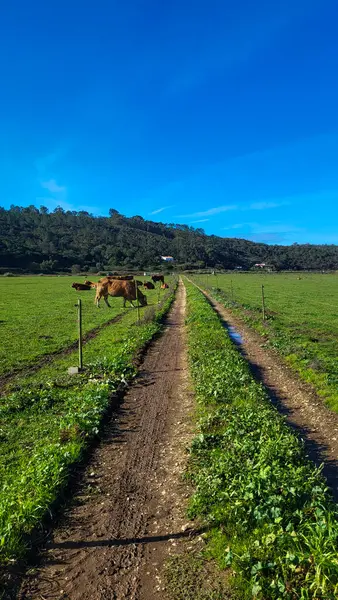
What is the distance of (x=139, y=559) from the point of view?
→ 4336 millimetres

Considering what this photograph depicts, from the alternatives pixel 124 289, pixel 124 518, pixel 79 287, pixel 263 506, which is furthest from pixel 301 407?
pixel 79 287

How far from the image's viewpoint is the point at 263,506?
452cm

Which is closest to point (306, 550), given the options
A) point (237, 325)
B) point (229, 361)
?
point (229, 361)

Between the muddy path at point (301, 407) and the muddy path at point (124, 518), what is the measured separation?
2453 mm

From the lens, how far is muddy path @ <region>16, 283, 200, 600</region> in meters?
4.00

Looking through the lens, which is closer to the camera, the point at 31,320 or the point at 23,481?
the point at 23,481

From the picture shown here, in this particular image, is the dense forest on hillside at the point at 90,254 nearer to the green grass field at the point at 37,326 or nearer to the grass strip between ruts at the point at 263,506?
the green grass field at the point at 37,326

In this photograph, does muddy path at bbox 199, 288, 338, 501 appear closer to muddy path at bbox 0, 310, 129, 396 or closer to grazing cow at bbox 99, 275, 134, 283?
muddy path at bbox 0, 310, 129, 396

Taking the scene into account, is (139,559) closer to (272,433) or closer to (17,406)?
(272,433)

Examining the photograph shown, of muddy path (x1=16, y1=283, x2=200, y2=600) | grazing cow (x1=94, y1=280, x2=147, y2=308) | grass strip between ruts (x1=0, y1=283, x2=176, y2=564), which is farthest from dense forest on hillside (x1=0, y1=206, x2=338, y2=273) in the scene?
muddy path (x1=16, y1=283, x2=200, y2=600)

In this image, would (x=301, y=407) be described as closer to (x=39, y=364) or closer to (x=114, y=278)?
(x=39, y=364)

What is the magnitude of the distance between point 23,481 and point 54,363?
8.53m

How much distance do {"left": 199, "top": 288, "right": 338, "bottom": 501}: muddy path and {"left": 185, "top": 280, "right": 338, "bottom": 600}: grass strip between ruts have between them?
657mm

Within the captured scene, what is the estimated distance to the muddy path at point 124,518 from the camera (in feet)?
13.1
